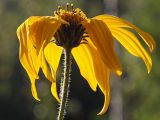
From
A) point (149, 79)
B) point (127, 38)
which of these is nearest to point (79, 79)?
point (149, 79)

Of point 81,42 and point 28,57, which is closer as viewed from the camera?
point 28,57

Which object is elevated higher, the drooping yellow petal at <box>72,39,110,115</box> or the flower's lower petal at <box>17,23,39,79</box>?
the flower's lower petal at <box>17,23,39,79</box>

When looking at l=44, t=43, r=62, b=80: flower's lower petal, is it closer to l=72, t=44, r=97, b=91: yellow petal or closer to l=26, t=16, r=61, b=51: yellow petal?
l=72, t=44, r=97, b=91: yellow petal

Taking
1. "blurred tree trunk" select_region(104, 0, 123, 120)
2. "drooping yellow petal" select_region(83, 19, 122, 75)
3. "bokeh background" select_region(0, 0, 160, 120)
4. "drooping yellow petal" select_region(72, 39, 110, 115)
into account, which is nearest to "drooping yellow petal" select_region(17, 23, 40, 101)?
"drooping yellow petal" select_region(83, 19, 122, 75)

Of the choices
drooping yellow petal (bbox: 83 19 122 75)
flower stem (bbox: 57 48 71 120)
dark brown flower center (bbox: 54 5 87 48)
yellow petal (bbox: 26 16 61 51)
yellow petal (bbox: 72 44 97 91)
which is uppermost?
yellow petal (bbox: 26 16 61 51)

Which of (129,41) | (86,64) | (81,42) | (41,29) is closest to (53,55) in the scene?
(86,64)

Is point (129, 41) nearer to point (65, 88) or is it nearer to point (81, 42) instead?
point (81, 42)

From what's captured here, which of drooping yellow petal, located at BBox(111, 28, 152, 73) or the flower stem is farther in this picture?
drooping yellow petal, located at BBox(111, 28, 152, 73)

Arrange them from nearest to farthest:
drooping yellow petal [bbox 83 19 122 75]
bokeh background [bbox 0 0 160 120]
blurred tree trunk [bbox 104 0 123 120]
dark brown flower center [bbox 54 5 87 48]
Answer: drooping yellow petal [bbox 83 19 122 75] → dark brown flower center [bbox 54 5 87 48] → bokeh background [bbox 0 0 160 120] → blurred tree trunk [bbox 104 0 123 120]
